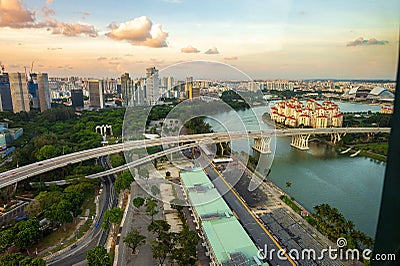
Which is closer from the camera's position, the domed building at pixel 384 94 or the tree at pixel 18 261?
the domed building at pixel 384 94

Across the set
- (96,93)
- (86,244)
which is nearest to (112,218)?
(86,244)

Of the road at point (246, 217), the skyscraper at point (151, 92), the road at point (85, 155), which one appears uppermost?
the skyscraper at point (151, 92)

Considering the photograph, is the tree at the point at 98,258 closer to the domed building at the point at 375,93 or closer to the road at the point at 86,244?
the road at the point at 86,244

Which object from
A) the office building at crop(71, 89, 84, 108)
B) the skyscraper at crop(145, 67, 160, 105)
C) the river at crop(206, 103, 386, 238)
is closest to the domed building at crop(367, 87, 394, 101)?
the river at crop(206, 103, 386, 238)

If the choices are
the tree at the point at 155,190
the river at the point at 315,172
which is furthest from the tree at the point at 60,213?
the river at the point at 315,172

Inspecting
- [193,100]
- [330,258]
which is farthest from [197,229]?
[193,100]

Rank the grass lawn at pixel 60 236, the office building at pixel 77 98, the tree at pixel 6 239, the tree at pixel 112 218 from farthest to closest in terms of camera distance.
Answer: the office building at pixel 77 98, the tree at pixel 112 218, the grass lawn at pixel 60 236, the tree at pixel 6 239

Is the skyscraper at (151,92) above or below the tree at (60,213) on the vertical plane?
above

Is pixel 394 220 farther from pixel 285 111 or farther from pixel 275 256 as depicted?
pixel 285 111
